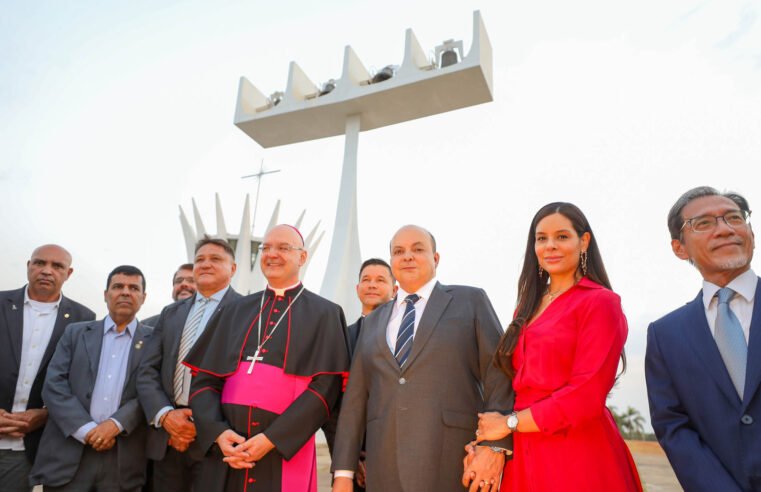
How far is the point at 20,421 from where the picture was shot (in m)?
3.40

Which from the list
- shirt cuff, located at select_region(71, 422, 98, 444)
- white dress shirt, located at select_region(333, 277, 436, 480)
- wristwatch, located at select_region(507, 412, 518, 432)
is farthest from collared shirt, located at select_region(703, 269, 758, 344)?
shirt cuff, located at select_region(71, 422, 98, 444)

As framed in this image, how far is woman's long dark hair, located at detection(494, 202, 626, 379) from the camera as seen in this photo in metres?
2.24

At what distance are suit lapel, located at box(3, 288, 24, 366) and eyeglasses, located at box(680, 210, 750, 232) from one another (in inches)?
163

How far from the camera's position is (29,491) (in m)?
3.42

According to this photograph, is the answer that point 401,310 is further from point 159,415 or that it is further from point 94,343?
point 94,343

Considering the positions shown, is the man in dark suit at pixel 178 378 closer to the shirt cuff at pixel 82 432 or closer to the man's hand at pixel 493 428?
the shirt cuff at pixel 82 432

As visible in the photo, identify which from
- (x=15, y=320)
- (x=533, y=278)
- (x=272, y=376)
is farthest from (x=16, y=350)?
(x=533, y=278)

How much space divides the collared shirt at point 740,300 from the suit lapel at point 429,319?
3.53ft

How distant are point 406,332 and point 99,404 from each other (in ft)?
7.20

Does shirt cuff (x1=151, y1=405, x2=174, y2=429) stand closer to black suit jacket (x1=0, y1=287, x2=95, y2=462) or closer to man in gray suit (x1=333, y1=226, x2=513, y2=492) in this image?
black suit jacket (x1=0, y1=287, x2=95, y2=462)

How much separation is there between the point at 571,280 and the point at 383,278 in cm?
176

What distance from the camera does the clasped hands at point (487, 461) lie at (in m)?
2.06

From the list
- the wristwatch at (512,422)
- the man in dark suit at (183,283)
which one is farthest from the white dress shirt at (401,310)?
the man in dark suit at (183,283)

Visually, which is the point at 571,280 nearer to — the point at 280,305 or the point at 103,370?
the point at 280,305
